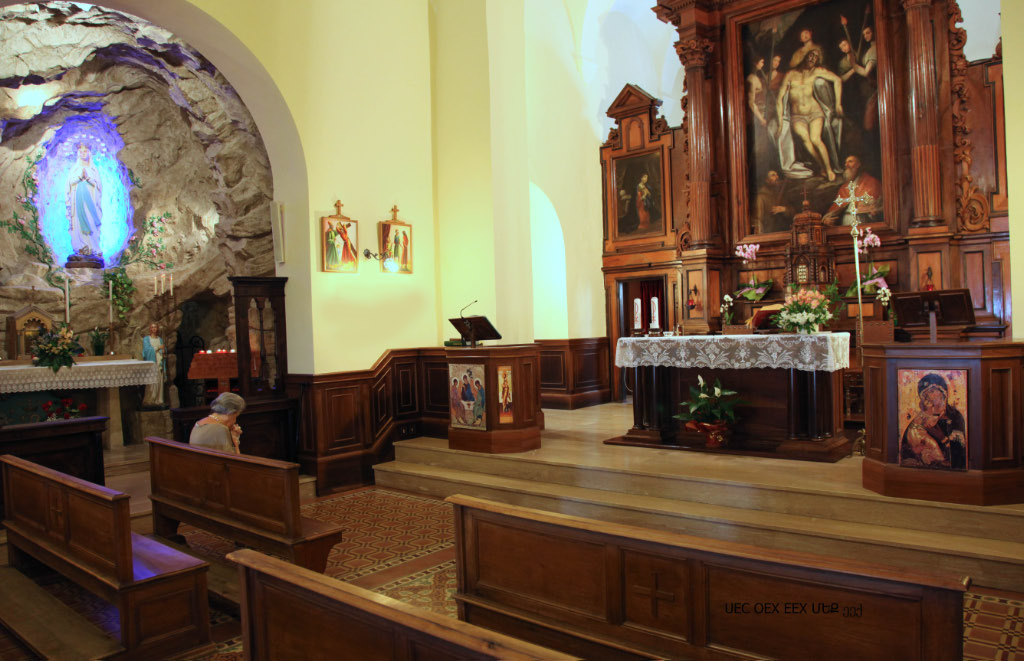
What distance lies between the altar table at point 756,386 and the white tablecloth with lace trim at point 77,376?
6184 mm

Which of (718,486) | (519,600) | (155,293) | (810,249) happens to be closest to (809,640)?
(519,600)

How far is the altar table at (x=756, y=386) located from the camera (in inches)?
246

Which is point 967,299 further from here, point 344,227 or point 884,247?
point 344,227

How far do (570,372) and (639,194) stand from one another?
328cm

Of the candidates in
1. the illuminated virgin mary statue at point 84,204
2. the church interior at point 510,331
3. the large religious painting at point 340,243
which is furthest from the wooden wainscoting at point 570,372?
the illuminated virgin mary statue at point 84,204

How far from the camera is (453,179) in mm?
8719

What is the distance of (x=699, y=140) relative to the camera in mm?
10477

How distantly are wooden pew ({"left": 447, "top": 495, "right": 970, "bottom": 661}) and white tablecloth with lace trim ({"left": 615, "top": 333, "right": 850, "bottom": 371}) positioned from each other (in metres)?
3.70

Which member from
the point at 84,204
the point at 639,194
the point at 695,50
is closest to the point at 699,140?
the point at 695,50

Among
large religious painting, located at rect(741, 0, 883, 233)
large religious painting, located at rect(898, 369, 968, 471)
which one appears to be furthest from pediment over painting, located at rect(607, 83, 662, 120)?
large religious painting, located at rect(898, 369, 968, 471)

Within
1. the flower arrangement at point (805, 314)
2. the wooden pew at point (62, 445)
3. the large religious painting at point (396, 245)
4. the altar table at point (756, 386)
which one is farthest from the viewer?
the large religious painting at point (396, 245)

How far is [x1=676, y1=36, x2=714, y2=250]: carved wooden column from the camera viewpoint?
33.9 feet

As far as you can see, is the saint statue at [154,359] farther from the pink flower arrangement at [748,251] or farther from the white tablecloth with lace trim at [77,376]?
the pink flower arrangement at [748,251]

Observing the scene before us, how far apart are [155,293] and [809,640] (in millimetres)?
11628
